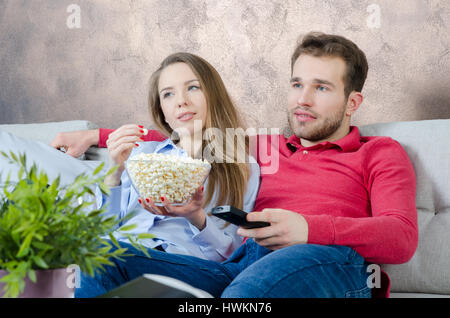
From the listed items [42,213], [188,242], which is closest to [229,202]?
[188,242]

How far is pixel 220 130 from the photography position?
1569 millimetres

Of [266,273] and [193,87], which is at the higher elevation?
[193,87]

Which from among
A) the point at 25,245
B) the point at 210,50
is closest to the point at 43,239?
the point at 25,245

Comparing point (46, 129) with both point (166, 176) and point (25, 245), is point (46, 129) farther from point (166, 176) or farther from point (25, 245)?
point (25, 245)

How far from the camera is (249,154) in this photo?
5.30 feet

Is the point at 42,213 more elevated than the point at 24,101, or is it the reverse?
the point at 24,101

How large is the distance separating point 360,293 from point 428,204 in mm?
577

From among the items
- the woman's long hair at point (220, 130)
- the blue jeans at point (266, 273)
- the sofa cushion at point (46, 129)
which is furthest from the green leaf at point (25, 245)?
the sofa cushion at point (46, 129)

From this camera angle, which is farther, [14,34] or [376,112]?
[14,34]

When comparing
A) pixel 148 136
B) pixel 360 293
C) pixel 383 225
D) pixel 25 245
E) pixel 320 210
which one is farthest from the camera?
pixel 148 136

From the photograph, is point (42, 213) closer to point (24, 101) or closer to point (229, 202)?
point (229, 202)

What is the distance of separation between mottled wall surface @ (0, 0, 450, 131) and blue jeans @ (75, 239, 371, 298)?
90 centimetres

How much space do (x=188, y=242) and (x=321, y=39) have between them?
80 centimetres

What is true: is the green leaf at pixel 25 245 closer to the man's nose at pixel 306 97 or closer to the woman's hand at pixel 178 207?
the woman's hand at pixel 178 207
